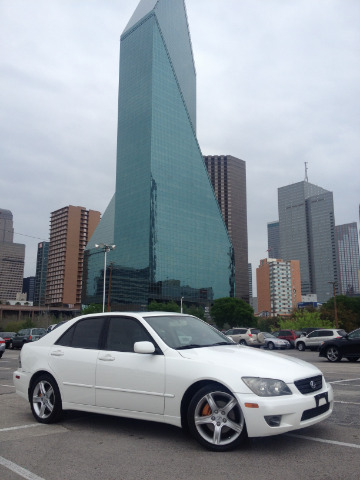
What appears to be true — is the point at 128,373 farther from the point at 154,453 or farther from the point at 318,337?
the point at 318,337

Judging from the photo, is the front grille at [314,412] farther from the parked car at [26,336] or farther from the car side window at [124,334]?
the parked car at [26,336]

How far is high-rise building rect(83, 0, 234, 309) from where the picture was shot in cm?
12038

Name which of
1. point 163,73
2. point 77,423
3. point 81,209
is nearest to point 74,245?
point 81,209

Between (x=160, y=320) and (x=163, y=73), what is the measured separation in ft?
433

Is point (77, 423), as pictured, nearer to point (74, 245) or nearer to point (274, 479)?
point (274, 479)

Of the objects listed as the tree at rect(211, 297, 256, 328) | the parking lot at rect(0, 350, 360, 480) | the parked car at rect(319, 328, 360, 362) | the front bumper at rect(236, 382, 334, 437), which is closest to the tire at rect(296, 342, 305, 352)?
the parked car at rect(319, 328, 360, 362)

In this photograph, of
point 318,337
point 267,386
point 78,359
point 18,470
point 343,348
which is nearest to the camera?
point 18,470

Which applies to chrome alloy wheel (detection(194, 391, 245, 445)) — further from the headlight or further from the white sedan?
the headlight

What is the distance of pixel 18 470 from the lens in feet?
13.2

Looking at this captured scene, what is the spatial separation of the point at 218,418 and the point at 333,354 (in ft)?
46.4

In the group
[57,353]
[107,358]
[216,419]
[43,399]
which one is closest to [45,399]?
[43,399]

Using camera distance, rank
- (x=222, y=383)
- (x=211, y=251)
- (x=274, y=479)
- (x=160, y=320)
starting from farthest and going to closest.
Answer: (x=211, y=251)
(x=160, y=320)
(x=222, y=383)
(x=274, y=479)

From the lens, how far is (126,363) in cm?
529

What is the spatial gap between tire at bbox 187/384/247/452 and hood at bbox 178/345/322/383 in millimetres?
281
